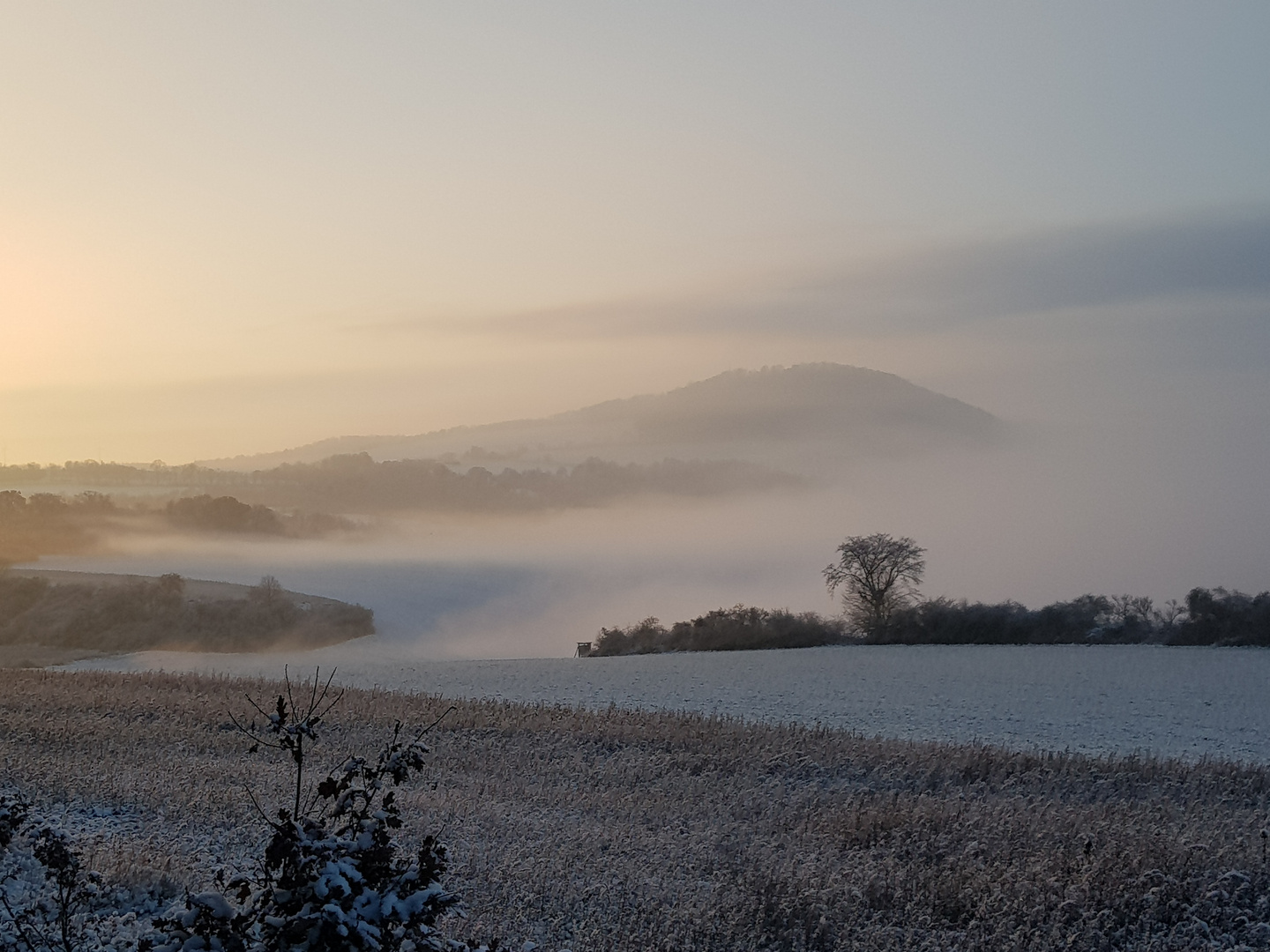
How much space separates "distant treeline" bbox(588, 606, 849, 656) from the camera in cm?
4653

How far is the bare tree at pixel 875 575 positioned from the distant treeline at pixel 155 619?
26.9 m

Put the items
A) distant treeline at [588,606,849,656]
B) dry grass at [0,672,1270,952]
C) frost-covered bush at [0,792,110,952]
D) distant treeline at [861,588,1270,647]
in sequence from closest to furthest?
frost-covered bush at [0,792,110,952] < dry grass at [0,672,1270,952] < distant treeline at [861,588,1270,647] < distant treeline at [588,606,849,656]

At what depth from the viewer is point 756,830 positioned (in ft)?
37.1

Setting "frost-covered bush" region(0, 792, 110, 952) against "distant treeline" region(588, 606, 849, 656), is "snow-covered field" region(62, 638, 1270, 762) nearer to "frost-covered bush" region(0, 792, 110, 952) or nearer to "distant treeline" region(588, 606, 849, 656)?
"distant treeline" region(588, 606, 849, 656)

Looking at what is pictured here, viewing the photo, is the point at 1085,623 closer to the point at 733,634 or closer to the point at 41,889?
the point at 733,634

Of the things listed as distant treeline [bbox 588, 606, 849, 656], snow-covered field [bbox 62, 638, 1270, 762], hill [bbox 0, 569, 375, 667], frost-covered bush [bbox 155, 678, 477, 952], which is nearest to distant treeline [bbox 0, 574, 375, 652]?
hill [bbox 0, 569, 375, 667]

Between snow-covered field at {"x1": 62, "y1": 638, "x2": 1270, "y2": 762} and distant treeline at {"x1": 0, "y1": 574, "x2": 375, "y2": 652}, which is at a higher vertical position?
distant treeline at {"x1": 0, "y1": 574, "x2": 375, "y2": 652}

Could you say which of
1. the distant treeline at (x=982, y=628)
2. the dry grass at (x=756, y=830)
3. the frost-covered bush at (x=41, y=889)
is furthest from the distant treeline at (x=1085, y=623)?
the frost-covered bush at (x=41, y=889)

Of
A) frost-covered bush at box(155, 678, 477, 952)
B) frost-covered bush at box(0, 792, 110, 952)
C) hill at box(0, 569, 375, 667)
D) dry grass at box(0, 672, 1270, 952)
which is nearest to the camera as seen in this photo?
frost-covered bush at box(155, 678, 477, 952)

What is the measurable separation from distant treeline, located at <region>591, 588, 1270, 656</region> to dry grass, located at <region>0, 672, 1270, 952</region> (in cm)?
2676

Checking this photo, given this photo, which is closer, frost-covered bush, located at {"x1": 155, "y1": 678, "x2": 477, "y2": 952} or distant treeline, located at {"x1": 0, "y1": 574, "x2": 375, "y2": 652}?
frost-covered bush, located at {"x1": 155, "y1": 678, "x2": 477, "y2": 952}

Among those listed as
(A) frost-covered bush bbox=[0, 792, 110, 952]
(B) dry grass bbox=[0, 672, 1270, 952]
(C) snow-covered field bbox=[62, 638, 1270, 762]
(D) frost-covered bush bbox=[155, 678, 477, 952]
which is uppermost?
(D) frost-covered bush bbox=[155, 678, 477, 952]

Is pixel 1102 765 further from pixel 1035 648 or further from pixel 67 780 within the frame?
pixel 1035 648

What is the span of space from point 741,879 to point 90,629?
50.1 m
